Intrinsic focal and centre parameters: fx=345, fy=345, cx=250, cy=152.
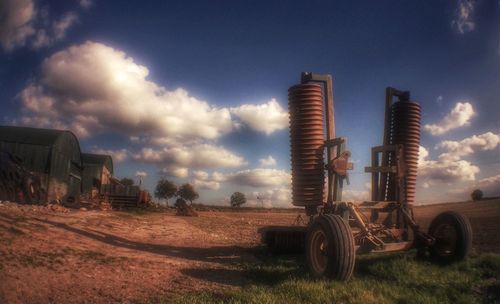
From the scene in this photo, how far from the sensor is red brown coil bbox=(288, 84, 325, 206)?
810 centimetres

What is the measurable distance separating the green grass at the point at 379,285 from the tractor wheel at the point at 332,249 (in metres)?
0.21

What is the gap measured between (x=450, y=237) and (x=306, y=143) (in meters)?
3.77

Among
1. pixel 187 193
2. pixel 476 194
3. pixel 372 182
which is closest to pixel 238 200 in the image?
pixel 187 193

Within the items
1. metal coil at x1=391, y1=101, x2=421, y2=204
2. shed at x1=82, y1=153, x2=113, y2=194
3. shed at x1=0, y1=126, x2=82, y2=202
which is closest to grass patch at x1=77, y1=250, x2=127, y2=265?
metal coil at x1=391, y1=101, x2=421, y2=204

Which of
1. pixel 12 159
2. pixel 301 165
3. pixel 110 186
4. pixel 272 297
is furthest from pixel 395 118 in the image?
pixel 110 186

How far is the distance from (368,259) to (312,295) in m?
3.94

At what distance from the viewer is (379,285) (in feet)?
18.3

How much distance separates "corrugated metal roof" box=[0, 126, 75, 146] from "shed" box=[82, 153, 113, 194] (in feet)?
25.3

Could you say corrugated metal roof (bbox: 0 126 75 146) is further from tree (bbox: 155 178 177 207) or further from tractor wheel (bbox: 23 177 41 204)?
tree (bbox: 155 178 177 207)

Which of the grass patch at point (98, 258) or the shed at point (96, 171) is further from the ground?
the shed at point (96, 171)

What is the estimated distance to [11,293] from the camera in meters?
4.89

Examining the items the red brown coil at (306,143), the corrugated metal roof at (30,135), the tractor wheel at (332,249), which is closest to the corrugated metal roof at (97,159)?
the corrugated metal roof at (30,135)

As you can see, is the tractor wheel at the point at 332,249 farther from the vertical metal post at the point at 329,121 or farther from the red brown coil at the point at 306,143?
the red brown coil at the point at 306,143

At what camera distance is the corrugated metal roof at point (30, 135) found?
74.5ft
